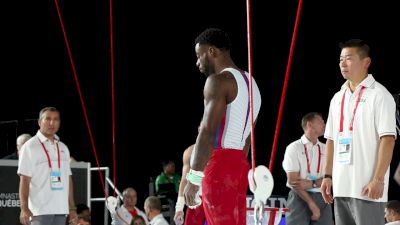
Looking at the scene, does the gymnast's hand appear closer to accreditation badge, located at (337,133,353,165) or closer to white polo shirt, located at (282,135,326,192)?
accreditation badge, located at (337,133,353,165)

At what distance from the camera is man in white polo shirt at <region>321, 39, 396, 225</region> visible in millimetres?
3902

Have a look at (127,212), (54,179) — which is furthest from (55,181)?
(127,212)

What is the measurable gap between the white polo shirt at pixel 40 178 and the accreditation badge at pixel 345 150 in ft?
8.76

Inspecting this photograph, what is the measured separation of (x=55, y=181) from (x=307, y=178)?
1.95 meters

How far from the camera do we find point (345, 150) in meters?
4.07

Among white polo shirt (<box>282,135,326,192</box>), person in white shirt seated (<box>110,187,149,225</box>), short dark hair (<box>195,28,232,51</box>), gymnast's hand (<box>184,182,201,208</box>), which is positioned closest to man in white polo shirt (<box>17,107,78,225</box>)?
white polo shirt (<box>282,135,326,192</box>)

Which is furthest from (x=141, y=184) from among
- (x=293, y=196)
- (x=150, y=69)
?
(x=293, y=196)

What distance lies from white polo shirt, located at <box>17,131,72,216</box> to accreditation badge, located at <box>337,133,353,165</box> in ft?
8.76

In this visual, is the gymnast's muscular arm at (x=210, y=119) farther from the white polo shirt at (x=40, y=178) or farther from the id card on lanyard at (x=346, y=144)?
the white polo shirt at (x=40, y=178)

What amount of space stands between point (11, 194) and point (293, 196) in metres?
2.93

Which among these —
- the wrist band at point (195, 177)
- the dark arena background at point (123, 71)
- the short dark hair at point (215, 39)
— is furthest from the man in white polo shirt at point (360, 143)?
the dark arena background at point (123, 71)

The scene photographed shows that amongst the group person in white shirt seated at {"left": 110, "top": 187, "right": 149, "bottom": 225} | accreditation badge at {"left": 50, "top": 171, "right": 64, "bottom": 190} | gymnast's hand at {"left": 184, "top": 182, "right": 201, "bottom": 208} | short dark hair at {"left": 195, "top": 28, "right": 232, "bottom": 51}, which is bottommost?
person in white shirt seated at {"left": 110, "top": 187, "right": 149, "bottom": 225}

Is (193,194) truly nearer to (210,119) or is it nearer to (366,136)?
(210,119)

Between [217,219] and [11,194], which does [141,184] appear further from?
[217,219]
